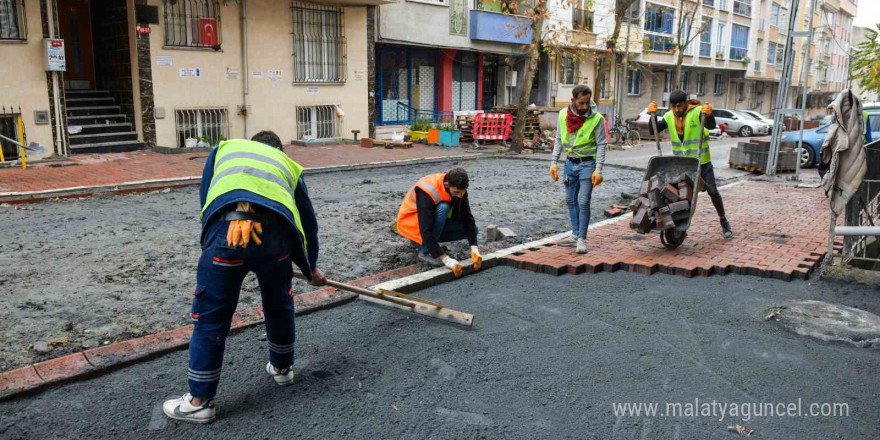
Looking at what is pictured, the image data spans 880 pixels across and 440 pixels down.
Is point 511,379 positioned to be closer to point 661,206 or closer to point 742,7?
point 661,206

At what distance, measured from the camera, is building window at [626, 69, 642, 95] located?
35.2 meters

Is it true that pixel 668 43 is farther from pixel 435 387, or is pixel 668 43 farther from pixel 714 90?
pixel 435 387

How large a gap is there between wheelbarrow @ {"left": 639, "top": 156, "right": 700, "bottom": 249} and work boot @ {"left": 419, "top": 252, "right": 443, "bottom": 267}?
2183 mm

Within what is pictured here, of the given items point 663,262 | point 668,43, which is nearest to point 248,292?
point 663,262

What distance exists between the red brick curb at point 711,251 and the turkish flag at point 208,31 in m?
11.4

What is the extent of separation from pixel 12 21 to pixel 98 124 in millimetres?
2624

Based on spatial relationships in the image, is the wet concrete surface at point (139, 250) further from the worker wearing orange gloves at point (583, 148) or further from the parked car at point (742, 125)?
the parked car at point (742, 125)

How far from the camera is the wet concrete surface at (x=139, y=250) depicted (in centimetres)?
446

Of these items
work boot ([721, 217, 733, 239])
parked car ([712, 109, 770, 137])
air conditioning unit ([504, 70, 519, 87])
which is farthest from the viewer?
parked car ([712, 109, 770, 137])

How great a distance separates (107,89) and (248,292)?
1244cm

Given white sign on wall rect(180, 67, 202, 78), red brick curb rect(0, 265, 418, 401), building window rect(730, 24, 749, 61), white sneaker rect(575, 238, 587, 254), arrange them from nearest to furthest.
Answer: red brick curb rect(0, 265, 418, 401)
white sneaker rect(575, 238, 587, 254)
white sign on wall rect(180, 67, 202, 78)
building window rect(730, 24, 749, 61)

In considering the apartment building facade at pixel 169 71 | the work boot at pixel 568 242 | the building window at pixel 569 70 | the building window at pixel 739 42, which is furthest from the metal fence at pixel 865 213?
the building window at pixel 739 42

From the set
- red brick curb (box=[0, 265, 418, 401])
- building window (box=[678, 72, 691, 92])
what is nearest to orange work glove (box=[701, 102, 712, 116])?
red brick curb (box=[0, 265, 418, 401])

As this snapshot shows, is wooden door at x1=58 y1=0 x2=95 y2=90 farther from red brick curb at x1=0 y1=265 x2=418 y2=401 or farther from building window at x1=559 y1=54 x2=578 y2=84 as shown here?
building window at x1=559 y1=54 x2=578 y2=84
